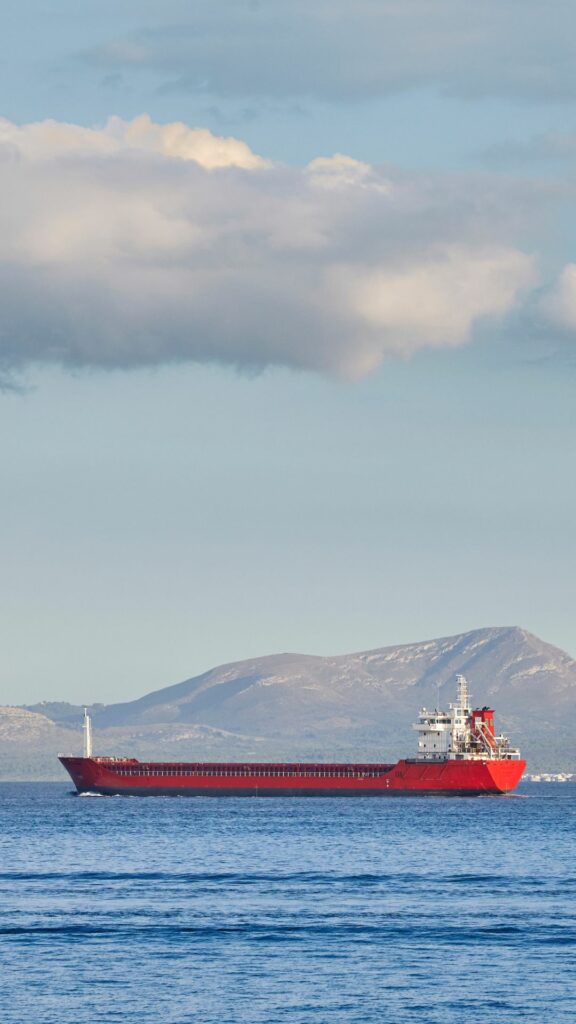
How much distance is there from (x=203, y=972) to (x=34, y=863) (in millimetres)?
44005

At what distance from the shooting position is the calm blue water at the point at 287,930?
54875mm

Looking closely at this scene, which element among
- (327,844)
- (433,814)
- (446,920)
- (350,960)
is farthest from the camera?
(433,814)

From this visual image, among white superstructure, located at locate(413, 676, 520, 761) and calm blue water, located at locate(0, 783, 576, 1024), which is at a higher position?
white superstructure, located at locate(413, 676, 520, 761)

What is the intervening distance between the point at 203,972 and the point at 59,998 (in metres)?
6.86

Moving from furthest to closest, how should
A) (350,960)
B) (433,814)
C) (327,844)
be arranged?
(433,814) < (327,844) < (350,960)

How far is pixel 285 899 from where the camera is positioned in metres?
80.5

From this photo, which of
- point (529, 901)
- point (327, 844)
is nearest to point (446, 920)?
point (529, 901)

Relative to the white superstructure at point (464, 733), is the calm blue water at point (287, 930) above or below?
below

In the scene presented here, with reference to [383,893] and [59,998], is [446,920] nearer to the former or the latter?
[383,893]

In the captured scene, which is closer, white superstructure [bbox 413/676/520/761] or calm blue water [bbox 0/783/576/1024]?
calm blue water [bbox 0/783/576/1024]

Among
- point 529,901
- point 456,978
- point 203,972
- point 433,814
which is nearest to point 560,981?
point 456,978

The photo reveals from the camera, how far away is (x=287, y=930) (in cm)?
6975

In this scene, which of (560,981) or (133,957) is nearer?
(560,981)

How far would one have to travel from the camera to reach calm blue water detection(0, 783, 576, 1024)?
54.9 meters
